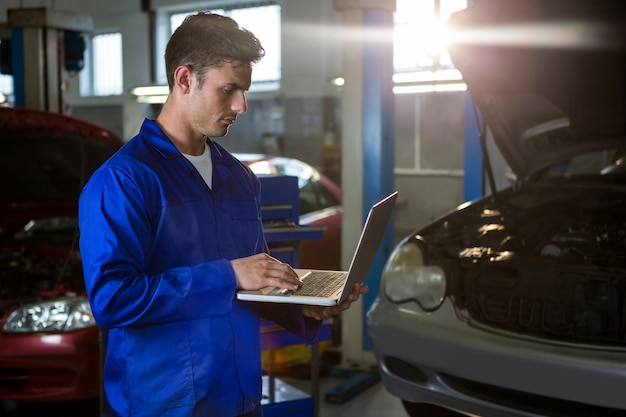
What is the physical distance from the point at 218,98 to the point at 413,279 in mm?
1669

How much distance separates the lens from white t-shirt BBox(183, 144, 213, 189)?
1.74 m

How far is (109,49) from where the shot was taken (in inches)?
595

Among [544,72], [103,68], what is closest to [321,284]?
[544,72]

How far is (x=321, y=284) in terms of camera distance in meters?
1.73

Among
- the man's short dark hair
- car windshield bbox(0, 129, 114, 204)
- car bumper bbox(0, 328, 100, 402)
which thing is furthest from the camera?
car windshield bbox(0, 129, 114, 204)

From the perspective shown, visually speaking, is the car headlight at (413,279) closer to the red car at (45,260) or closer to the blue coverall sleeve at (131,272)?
the red car at (45,260)

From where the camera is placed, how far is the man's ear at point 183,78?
1.63m

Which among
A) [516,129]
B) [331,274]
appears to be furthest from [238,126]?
[331,274]

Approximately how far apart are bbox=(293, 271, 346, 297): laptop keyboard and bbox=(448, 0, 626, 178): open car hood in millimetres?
1529

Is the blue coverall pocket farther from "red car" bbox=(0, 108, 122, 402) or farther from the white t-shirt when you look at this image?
"red car" bbox=(0, 108, 122, 402)

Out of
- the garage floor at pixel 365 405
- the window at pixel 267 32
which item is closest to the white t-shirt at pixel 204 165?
the garage floor at pixel 365 405

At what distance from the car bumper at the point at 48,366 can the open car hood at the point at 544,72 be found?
1956 mm

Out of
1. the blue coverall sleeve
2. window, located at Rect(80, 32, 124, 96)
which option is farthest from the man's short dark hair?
window, located at Rect(80, 32, 124, 96)

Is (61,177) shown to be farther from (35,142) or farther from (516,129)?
(516,129)
